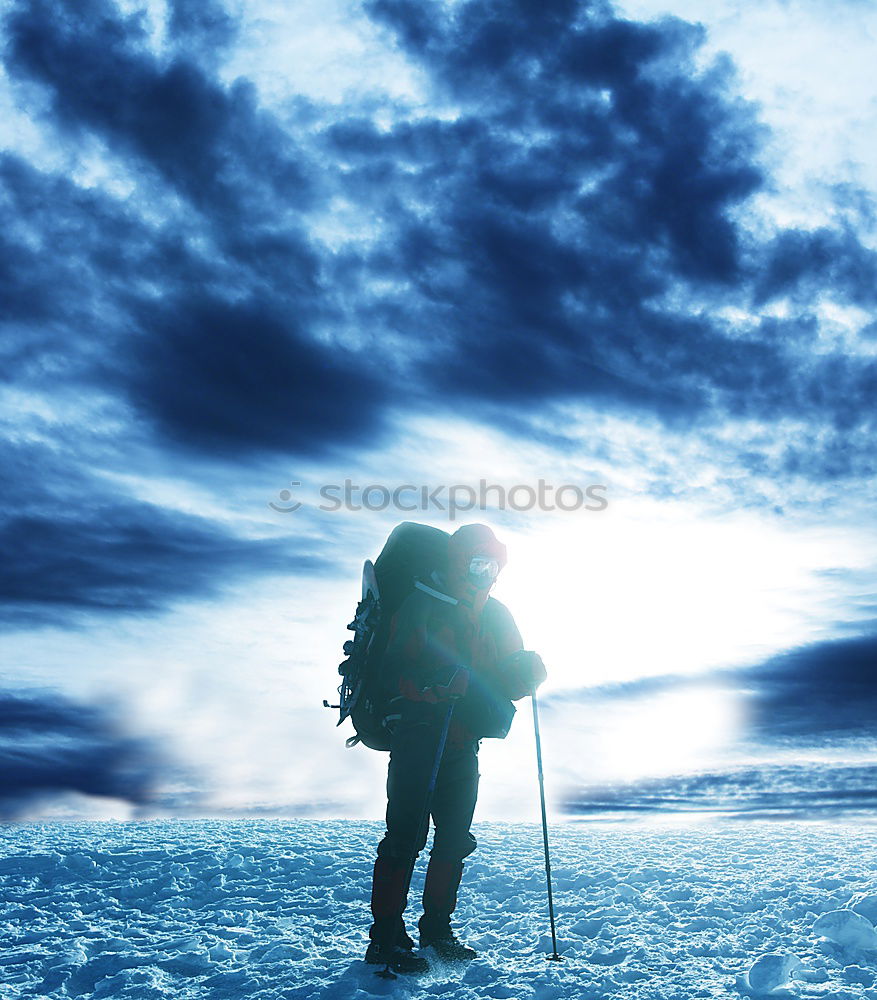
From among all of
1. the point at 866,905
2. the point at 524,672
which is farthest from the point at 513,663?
the point at 866,905

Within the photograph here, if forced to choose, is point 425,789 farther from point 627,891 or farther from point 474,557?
point 627,891

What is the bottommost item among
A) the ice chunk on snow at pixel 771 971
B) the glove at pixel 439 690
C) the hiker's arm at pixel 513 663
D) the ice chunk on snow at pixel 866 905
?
the ice chunk on snow at pixel 771 971

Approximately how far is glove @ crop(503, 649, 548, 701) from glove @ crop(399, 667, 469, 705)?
560mm

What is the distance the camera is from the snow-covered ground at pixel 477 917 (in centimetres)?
577

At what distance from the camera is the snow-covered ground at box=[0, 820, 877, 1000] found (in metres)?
5.77

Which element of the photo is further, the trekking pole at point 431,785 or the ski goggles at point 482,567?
the ski goggles at point 482,567

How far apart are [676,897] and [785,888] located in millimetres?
991

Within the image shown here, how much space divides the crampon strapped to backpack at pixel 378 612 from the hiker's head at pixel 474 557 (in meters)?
0.16

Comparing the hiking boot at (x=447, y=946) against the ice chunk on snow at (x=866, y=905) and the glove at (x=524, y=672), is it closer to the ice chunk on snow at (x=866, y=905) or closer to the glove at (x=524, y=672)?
the glove at (x=524, y=672)

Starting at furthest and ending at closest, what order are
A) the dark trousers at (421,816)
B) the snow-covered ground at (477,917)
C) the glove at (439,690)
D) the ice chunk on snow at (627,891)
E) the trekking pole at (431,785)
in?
1. the ice chunk on snow at (627,891)
2. the glove at (439,690)
3. the trekking pole at (431,785)
4. the dark trousers at (421,816)
5. the snow-covered ground at (477,917)

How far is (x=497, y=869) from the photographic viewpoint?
27.6ft

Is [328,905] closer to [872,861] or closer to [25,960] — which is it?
[25,960]

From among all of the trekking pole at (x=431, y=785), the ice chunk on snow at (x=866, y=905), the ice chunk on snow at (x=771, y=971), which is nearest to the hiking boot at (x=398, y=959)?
the trekking pole at (x=431, y=785)

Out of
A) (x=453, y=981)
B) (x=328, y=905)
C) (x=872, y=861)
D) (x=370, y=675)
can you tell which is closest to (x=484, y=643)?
(x=370, y=675)
